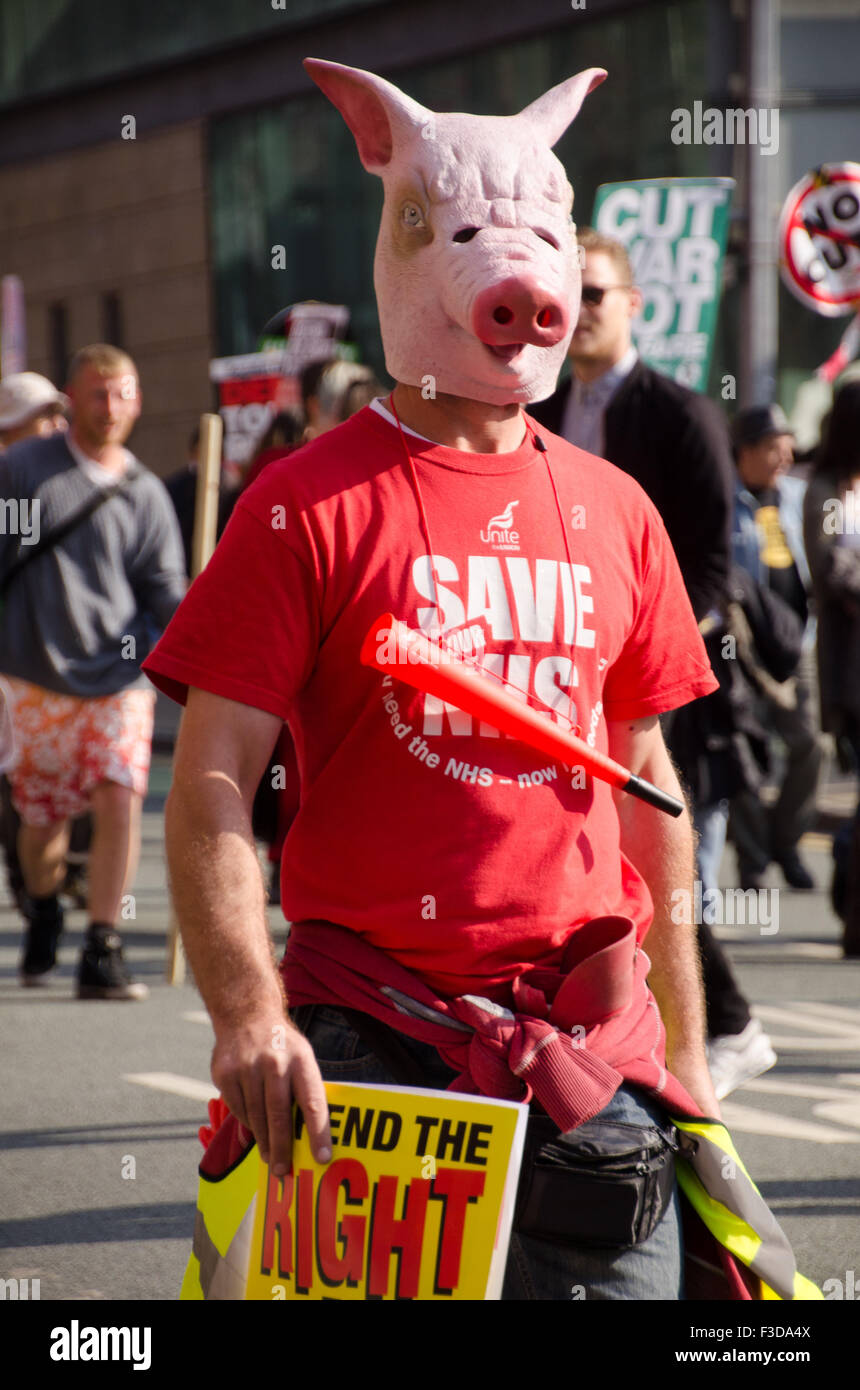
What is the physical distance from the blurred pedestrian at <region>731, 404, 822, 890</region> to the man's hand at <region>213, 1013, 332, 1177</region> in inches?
275

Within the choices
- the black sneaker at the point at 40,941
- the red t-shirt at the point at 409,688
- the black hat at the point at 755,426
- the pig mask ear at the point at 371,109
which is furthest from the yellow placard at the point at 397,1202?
the black hat at the point at 755,426

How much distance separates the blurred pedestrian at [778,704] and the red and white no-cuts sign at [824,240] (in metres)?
3.20

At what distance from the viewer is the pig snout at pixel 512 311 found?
2475mm

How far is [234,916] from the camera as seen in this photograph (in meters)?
2.26

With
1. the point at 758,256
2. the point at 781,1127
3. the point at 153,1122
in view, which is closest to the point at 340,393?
the point at 153,1122

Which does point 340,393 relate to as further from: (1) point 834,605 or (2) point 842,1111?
(2) point 842,1111

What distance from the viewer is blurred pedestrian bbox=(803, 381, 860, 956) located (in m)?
7.68

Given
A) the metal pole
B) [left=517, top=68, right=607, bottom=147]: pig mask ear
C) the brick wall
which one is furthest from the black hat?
the brick wall

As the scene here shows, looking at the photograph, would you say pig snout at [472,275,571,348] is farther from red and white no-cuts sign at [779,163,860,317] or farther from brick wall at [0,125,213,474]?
brick wall at [0,125,213,474]

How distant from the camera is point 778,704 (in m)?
9.16

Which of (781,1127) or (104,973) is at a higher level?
(104,973)

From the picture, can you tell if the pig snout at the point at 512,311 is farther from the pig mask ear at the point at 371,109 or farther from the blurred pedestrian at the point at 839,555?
the blurred pedestrian at the point at 839,555

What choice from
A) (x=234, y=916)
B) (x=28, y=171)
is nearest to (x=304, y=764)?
(x=234, y=916)

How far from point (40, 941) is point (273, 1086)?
536cm
